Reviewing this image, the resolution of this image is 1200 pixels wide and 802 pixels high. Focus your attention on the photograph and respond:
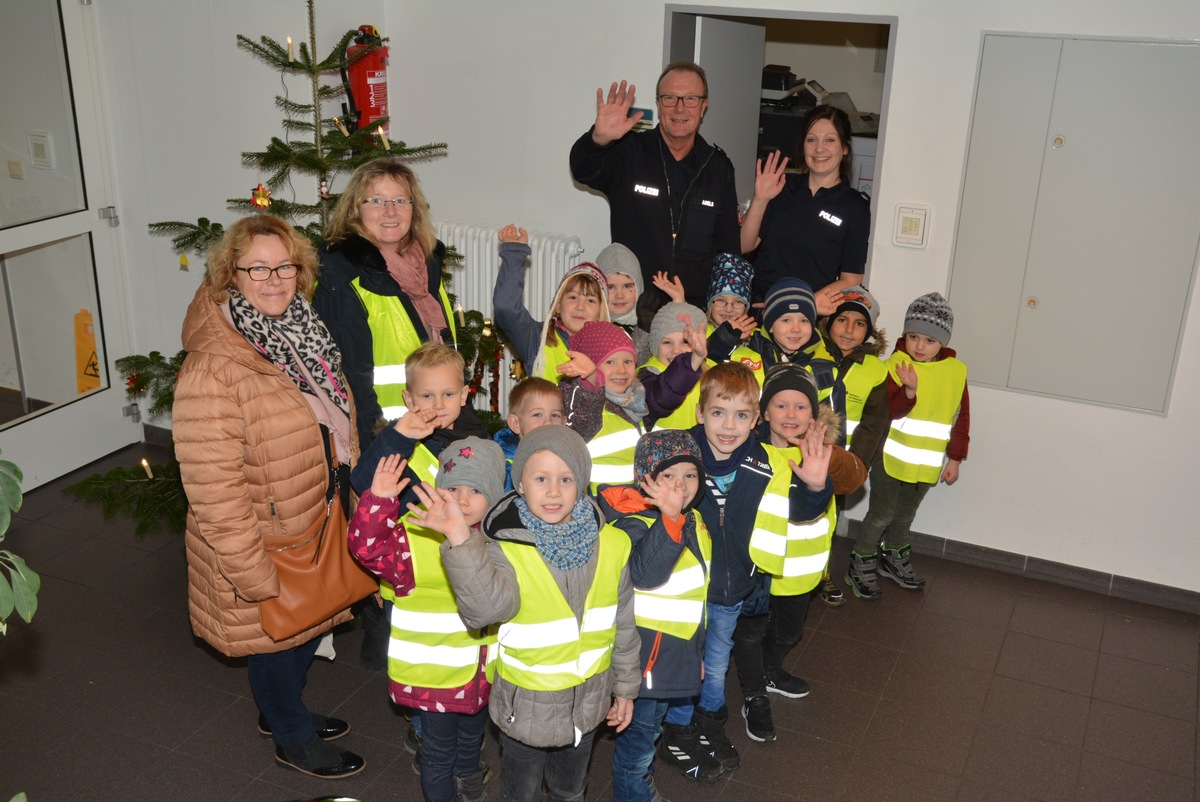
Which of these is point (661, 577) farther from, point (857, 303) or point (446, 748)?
point (857, 303)

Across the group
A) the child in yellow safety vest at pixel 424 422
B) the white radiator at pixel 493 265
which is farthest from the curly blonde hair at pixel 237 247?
the white radiator at pixel 493 265

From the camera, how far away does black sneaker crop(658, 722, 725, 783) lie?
3.59 m

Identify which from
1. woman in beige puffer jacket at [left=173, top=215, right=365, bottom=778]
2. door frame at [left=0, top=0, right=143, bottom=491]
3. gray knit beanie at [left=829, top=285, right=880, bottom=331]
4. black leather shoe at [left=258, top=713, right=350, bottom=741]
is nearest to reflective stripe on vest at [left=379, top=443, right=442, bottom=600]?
woman in beige puffer jacket at [left=173, top=215, right=365, bottom=778]

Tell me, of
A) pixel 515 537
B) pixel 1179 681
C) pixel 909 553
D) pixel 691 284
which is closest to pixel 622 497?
pixel 515 537

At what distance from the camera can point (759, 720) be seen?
3.81 metres

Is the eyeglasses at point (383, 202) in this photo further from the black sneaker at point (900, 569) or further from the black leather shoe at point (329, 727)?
the black sneaker at point (900, 569)

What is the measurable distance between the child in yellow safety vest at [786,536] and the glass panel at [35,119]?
12.6 ft

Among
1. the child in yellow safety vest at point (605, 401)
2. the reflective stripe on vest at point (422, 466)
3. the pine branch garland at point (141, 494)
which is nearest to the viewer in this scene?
the reflective stripe on vest at point (422, 466)

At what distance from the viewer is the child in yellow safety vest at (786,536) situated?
3.38 m

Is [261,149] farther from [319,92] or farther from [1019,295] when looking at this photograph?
[1019,295]

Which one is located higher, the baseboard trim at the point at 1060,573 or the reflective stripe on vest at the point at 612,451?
the reflective stripe on vest at the point at 612,451

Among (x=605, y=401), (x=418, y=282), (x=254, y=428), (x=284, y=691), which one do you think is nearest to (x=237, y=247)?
(x=254, y=428)

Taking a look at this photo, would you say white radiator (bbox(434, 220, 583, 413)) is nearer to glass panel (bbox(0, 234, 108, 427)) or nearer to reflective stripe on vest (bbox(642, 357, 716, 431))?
reflective stripe on vest (bbox(642, 357, 716, 431))

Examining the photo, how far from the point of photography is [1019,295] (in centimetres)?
472
